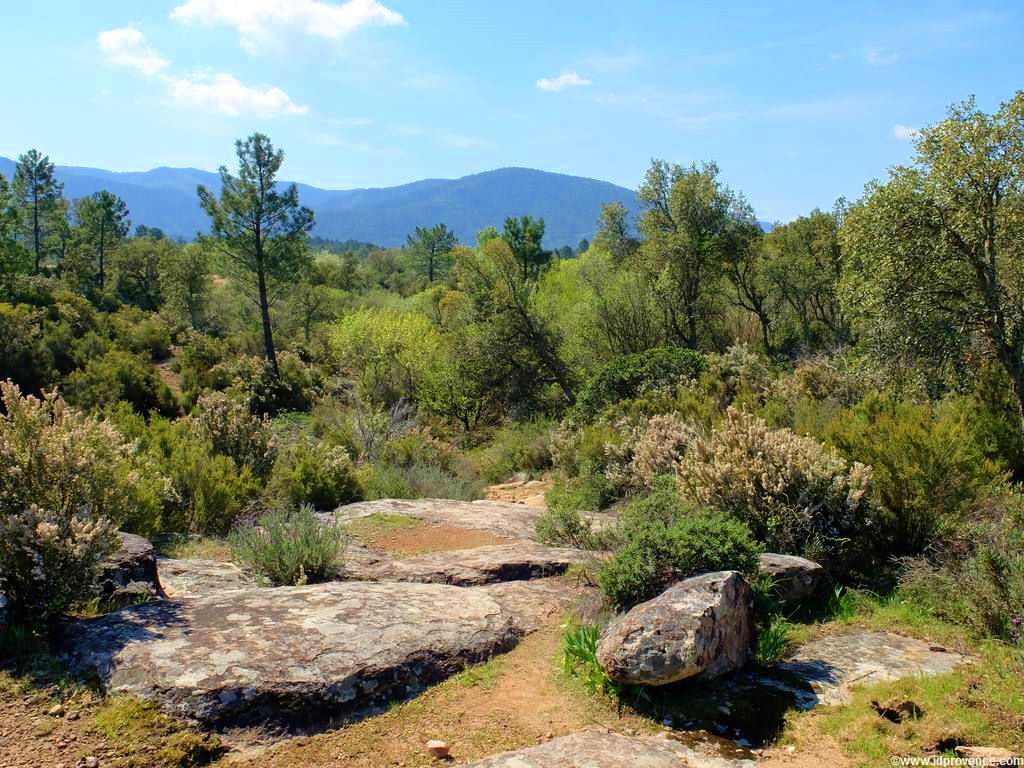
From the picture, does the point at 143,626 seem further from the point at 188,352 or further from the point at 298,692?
the point at 188,352

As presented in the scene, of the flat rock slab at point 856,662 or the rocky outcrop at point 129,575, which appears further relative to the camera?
the rocky outcrop at point 129,575

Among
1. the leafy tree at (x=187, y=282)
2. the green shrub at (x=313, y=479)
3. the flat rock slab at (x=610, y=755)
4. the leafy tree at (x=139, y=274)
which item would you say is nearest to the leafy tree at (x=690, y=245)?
the green shrub at (x=313, y=479)

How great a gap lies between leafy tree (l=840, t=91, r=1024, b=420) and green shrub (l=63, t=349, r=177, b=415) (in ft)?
72.5

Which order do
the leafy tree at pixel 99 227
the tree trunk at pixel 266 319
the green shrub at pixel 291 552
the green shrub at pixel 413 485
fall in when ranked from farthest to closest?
the leafy tree at pixel 99 227
the tree trunk at pixel 266 319
the green shrub at pixel 413 485
the green shrub at pixel 291 552

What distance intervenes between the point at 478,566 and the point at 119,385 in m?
22.8

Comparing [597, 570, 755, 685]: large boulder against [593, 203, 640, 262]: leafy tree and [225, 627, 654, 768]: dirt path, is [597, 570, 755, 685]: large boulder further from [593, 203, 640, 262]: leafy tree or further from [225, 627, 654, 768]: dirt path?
[593, 203, 640, 262]: leafy tree

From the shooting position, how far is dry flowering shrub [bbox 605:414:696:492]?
32.1ft

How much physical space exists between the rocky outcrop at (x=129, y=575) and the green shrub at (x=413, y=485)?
600 cm

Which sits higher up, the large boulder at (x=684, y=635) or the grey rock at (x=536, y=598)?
the large boulder at (x=684, y=635)

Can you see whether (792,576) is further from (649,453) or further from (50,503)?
(50,503)

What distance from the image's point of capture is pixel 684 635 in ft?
14.3

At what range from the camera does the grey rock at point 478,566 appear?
6742 millimetres

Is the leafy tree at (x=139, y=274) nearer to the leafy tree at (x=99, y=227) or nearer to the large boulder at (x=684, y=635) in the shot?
the leafy tree at (x=99, y=227)

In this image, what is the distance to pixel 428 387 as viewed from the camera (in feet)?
79.3
